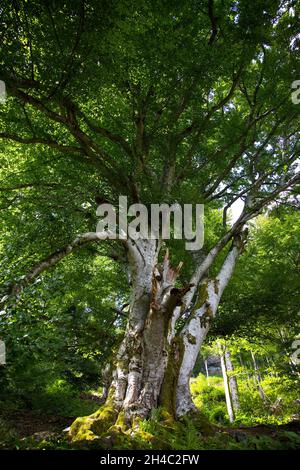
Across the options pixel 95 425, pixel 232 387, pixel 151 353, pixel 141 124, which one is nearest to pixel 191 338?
pixel 151 353

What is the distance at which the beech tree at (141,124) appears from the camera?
4578mm

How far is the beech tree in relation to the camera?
4578 millimetres

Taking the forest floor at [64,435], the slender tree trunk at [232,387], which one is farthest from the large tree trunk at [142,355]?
the slender tree trunk at [232,387]

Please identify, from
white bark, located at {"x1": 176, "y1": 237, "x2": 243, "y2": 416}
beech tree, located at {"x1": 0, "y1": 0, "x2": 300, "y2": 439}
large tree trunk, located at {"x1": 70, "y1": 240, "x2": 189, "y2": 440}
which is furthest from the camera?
white bark, located at {"x1": 176, "y1": 237, "x2": 243, "y2": 416}

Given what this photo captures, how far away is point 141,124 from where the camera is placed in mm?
6855

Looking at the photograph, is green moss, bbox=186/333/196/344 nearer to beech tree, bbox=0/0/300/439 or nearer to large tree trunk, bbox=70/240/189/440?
beech tree, bbox=0/0/300/439

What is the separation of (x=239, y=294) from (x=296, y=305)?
1577 millimetres

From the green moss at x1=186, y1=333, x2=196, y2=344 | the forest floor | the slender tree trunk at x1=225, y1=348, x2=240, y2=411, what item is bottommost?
the slender tree trunk at x1=225, y1=348, x2=240, y2=411

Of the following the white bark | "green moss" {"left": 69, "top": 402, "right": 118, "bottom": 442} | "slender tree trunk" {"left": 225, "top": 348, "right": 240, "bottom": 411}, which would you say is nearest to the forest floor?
"green moss" {"left": 69, "top": 402, "right": 118, "bottom": 442}

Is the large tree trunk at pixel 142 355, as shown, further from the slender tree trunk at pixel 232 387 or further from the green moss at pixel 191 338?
the slender tree trunk at pixel 232 387

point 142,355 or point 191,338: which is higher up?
point 191,338

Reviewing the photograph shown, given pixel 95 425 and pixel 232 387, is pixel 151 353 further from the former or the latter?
pixel 232 387

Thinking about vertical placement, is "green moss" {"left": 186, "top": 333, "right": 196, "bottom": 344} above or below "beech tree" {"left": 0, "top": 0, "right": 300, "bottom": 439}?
below
